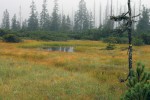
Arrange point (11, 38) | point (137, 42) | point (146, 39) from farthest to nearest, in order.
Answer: point (146, 39) < point (11, 38) < point (137, 42)

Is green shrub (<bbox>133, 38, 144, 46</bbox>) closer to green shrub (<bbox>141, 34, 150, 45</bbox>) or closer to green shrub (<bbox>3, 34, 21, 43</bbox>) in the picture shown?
green shrub (<bbox>141, 34, 150, 45</bbox>)

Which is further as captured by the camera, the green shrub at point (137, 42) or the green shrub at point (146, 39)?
the green shrub at point (146, 39)

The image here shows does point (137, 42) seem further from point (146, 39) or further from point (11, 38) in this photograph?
point (11, 38)

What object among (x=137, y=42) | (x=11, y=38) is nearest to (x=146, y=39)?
(x=137, y=42)

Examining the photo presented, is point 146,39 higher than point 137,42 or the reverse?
higher

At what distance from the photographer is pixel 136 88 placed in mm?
9266

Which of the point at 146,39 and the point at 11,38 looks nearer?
the point at 11,38

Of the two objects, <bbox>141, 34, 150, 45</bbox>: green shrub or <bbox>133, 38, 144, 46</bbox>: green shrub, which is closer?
<bbox>133, 38, 144, 46</bbox>: green shrub

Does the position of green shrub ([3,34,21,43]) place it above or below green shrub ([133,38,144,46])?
above

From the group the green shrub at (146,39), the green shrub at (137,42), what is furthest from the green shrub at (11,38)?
the green shrub at (146,39)

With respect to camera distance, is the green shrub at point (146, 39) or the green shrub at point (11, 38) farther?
the green shrub at point (146, 39)

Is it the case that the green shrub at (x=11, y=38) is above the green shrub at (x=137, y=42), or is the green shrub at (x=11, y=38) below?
above

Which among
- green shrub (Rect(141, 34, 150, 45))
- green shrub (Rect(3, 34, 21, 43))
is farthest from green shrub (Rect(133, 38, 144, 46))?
green shrub (Rect(3, 34, 21, 43))

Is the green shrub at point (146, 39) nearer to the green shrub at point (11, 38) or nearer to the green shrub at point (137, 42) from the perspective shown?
the green shrub at point (137, 42)
